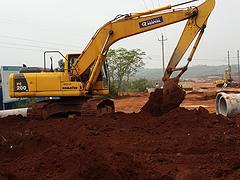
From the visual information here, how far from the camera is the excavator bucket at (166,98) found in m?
12.0

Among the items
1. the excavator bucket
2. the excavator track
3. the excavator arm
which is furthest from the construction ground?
the excavator arm

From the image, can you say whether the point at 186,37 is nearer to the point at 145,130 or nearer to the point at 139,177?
the point at 145,130

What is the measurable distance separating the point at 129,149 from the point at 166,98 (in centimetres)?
419

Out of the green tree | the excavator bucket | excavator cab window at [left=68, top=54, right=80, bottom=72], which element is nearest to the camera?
the excavator bucket

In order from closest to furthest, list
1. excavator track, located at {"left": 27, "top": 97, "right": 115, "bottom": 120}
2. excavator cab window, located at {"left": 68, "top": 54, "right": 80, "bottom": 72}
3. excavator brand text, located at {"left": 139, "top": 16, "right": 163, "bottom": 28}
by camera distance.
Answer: excavator brand text, located at {"left": 139, "top": 16, "right": 163, "bottom": 28}
excavator track, located at {"left": 27, "top": 97, "right": 115, "bottom": 120}
excavator cab window, located at {"left": 68, "top": 54, "right": 80, "bottom": 72}

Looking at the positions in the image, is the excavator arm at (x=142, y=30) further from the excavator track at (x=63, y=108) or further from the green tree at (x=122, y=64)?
A: the green tree at (x=122, y=64)

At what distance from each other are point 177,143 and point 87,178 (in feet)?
10.7

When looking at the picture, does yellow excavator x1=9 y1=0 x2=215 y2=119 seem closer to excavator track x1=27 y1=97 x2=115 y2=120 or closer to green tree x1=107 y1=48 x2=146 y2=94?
excavator track x1=27 y1=97 x2=115 y2=120

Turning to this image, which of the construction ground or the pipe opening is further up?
the pipe opening

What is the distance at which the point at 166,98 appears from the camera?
12.0m

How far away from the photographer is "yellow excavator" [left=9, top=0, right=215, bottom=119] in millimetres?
12539

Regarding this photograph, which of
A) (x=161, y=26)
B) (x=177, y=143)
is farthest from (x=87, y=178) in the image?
(x=161, y=26)

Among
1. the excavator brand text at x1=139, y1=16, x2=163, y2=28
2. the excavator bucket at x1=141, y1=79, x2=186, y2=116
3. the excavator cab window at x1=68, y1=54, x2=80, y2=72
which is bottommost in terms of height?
the excavator bucket at x1=141, y1=79, x2=186, y2=116

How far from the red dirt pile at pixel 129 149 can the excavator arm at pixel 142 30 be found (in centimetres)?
194
